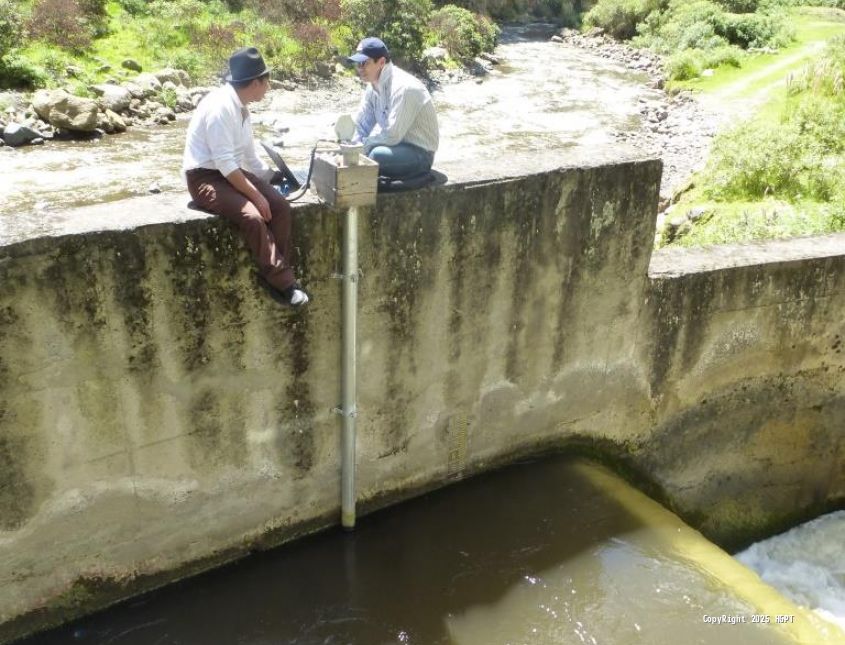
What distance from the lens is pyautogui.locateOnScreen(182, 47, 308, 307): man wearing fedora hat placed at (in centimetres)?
453

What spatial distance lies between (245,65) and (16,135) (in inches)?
620

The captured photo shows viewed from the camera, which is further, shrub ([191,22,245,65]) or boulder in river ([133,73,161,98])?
shrub ([191,22,245,65])

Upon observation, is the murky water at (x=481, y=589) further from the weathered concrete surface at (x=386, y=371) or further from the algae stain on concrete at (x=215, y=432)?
the algae stain on concrete at (x=215, y=432)

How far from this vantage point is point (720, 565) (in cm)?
583

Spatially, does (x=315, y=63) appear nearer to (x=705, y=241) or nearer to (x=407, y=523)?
(x=705, y=241)

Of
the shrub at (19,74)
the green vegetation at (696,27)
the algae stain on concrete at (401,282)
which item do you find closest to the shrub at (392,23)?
the green vegetation at (696,27)

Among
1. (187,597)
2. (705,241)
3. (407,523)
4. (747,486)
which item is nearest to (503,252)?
(407,523)

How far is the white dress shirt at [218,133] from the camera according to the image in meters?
4.51

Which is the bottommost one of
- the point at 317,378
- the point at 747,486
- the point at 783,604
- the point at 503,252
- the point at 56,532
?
the point at 747,486

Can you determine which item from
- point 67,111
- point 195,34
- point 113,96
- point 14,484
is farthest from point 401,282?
point 195,34

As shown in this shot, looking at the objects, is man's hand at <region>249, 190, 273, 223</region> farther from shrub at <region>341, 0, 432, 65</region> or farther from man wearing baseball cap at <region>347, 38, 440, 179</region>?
shrub at <region>341, 0, 432, 65</region>

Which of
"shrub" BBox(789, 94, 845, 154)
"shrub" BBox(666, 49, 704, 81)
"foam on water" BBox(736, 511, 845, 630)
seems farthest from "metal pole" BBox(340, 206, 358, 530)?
"shrub" BBox(666, 49, 704, 81)

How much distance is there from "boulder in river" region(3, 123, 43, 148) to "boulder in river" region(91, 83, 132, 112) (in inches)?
95.3

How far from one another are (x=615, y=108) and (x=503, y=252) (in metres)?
22.4
